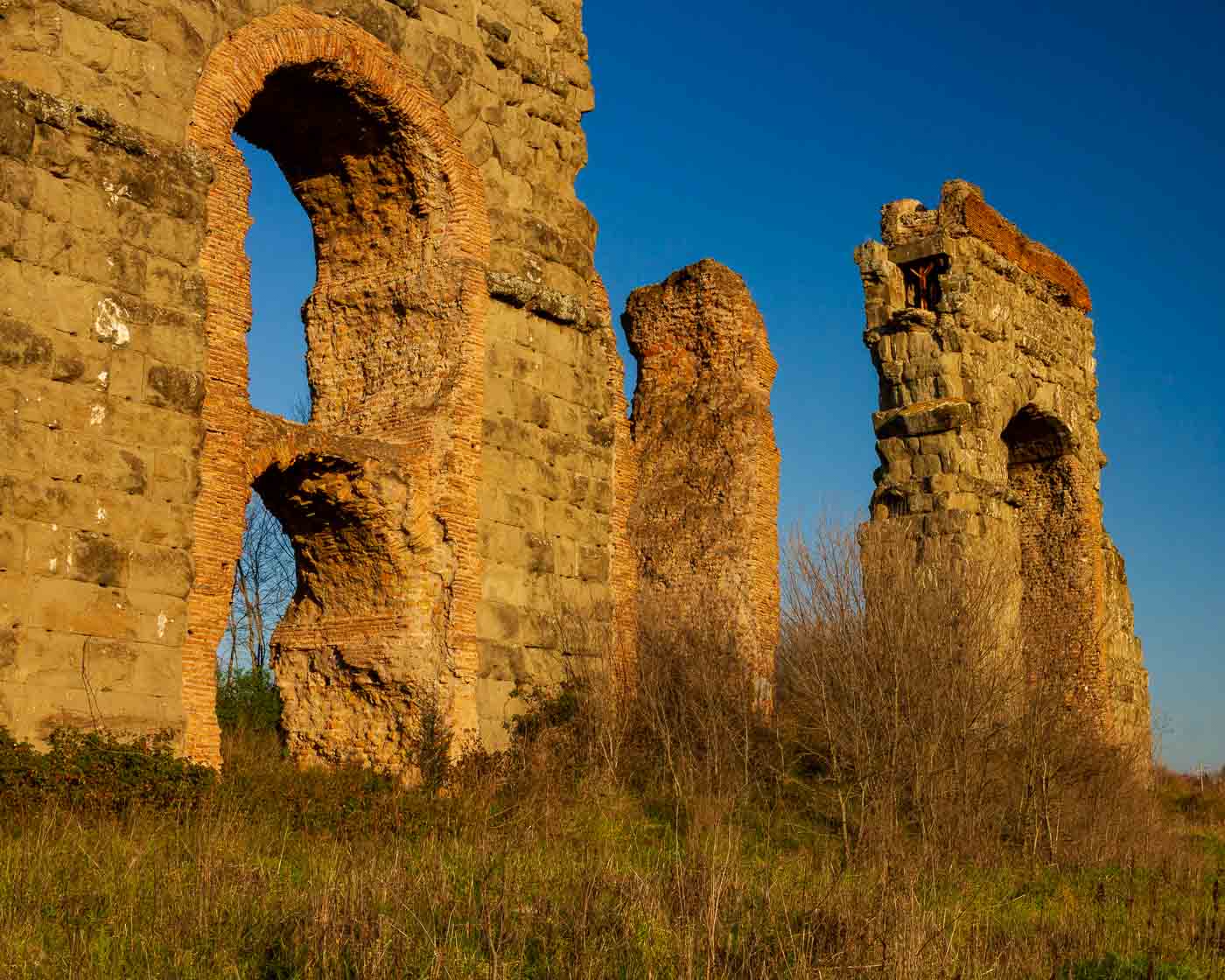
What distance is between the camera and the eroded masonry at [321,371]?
953cm

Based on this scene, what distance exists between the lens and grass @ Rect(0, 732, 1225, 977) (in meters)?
6.06

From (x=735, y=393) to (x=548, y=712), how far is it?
25.3 ft

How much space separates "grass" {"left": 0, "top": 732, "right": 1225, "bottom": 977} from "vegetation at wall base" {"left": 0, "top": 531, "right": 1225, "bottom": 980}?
0.03m

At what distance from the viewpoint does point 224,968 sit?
5805 mm

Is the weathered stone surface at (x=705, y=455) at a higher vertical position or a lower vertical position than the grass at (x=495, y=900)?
higher

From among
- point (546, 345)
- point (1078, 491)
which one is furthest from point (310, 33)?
point (1078, 491)

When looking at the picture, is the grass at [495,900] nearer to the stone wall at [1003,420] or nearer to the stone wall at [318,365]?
the stone wall at [318,365]

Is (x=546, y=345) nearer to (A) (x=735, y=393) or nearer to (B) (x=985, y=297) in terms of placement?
(A) (x=735, y=393)

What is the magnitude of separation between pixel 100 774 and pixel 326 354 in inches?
202

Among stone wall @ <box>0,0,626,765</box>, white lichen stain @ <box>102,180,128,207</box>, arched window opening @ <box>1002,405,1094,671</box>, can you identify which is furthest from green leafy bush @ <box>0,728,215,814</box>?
arched window opening @ <box>1002,405,1094,671</box>

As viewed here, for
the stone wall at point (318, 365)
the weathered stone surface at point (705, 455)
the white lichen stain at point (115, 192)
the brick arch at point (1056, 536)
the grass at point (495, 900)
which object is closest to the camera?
the grass at point (495, 900)

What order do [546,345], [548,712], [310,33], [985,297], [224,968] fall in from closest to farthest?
[224,968]
[310,33]
[548,712]
[546,345]
[985,297]

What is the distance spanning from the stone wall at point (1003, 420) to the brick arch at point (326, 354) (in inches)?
240

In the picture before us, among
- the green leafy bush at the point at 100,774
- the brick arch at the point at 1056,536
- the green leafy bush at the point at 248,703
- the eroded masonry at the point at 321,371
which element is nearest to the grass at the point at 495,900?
the green leafy bush at the point at 100,774
